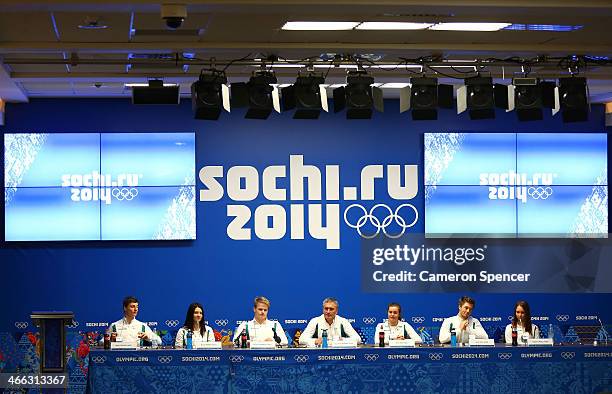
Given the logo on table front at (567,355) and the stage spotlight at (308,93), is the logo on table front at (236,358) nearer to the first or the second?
the stage spotlight at (308,93)

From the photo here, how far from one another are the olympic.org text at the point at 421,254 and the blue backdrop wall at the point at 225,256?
23cm

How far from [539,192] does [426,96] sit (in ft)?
9.30

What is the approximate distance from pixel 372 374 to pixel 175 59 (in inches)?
113

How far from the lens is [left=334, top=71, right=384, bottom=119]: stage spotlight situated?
27.2ft

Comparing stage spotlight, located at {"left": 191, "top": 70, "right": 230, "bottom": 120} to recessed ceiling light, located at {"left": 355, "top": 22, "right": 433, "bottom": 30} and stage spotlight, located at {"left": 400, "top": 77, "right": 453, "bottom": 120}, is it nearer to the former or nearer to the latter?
recessed ceiling light, located at {"left": 355, "top": 22, "right": 433, "bottom": 30}

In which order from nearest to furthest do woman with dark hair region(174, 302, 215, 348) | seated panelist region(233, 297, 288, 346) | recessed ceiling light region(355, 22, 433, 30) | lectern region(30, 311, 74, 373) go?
lectern region(30, 311, 74, 373), recessed ceiling light region(355, 22, 433, 30), woman with dark hair region(174, 302, 215, 348), seated panelist region(233, 297, 288, 346)

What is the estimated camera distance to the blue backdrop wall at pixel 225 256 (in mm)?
10305

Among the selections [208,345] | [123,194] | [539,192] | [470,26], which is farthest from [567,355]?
[123,194]

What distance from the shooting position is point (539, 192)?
10.8 meters

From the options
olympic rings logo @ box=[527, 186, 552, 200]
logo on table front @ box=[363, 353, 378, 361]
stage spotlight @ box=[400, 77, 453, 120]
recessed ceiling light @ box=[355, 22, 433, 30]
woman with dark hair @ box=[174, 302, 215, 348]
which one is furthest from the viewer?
olympic rings logo @ box=[527, 186, 552, 200]

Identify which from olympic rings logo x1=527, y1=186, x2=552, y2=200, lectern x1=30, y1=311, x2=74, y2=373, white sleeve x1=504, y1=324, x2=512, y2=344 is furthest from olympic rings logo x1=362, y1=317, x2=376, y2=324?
lectern x1=30, y1=311, x2=74, y2=373

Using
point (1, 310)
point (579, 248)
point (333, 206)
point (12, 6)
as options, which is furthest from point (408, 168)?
point (12, 6)

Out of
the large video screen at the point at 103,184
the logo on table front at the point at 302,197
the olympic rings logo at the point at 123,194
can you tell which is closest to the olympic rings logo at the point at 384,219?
the logo on table front at the point at 302,197

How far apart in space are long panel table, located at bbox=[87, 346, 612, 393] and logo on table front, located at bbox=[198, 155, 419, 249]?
8.78ft
